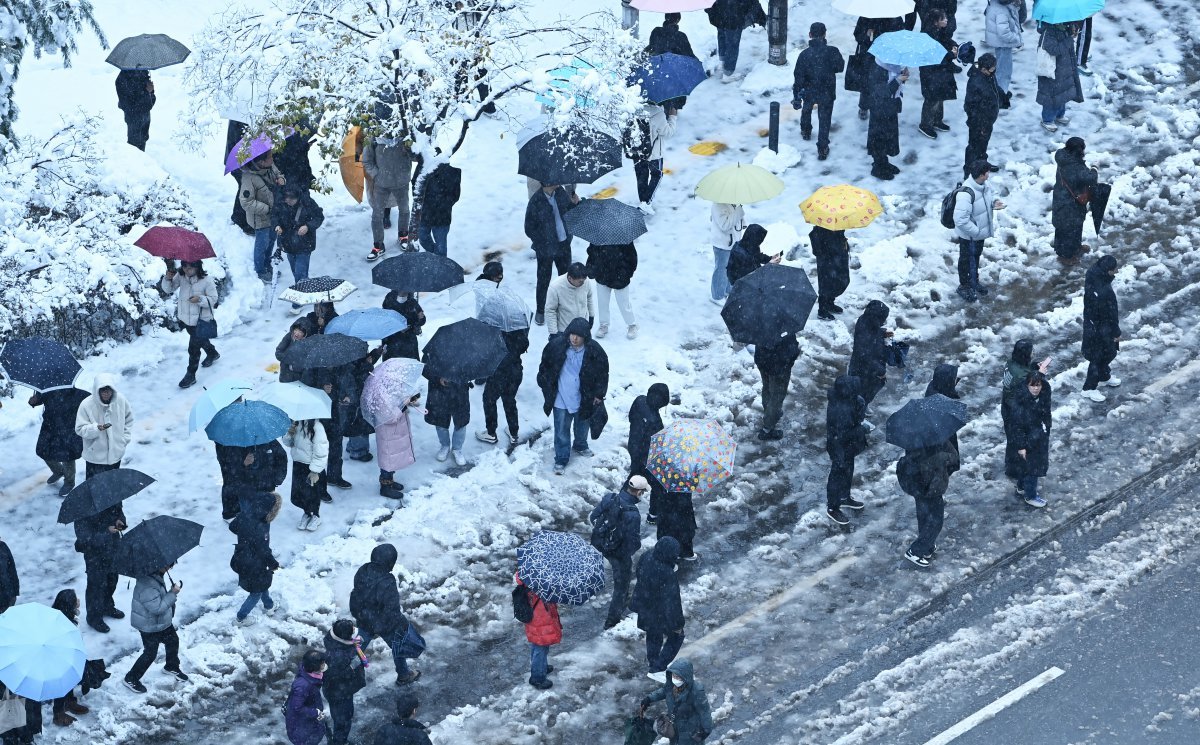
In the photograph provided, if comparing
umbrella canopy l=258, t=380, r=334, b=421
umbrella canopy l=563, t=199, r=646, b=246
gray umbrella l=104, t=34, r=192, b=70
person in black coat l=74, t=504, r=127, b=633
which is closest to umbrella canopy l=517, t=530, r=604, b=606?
umbrella canopy l=258, t=380, r=334, b=421

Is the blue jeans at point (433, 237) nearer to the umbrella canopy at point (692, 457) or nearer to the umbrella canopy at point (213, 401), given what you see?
the umbrella canopy at point (213, 401)

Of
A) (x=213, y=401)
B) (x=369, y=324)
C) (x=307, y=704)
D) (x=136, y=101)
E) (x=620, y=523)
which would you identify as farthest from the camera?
(x=136, y=101)

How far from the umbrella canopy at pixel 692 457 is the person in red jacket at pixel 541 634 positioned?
1.68 metres

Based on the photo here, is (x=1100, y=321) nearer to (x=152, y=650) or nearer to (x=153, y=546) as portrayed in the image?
(x=153, y=546)

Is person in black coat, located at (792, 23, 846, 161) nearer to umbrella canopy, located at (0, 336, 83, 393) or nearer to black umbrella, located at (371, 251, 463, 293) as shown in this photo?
black umbrella, located at (371, 251, 463, 293)

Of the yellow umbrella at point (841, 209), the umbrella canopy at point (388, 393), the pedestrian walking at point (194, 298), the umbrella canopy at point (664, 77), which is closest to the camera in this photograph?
the umbrella canopy at point (388, 393)

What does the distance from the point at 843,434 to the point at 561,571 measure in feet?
11.9

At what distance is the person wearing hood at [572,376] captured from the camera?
16609mm

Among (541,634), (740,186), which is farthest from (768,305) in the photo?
(541,634)

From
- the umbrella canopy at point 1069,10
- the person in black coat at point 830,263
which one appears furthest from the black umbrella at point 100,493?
the umbrella canopy at point 1069,10

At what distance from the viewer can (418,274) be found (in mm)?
17266

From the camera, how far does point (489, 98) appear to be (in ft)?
62.4

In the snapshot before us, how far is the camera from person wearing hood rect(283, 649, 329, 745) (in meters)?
13.1

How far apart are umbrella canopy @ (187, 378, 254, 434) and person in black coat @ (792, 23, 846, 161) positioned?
31.6ft
